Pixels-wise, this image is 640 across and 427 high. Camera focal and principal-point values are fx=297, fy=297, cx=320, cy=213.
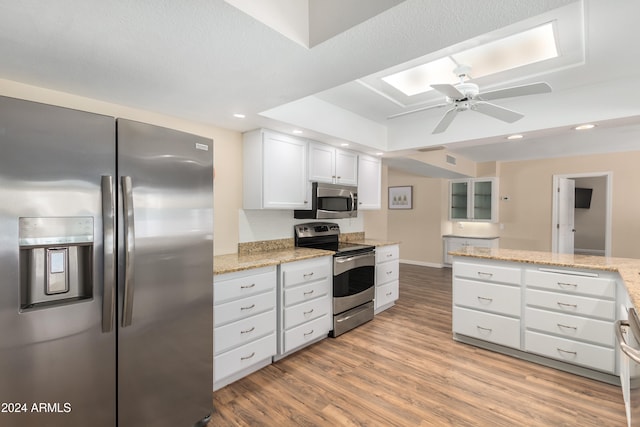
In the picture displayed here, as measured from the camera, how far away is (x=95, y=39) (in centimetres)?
139

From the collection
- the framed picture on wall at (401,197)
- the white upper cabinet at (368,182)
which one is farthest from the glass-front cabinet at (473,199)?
the white upper cabinet at (368,182)

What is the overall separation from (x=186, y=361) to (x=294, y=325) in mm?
1114

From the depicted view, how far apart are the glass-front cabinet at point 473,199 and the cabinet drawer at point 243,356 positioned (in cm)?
586

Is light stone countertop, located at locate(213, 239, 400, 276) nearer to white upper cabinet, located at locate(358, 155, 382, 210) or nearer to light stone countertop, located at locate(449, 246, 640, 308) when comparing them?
white upper cabinet, located at locate(358, 155, 382, 210)

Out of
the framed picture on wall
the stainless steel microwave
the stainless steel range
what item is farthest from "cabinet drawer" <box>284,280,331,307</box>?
the framed picture on wall

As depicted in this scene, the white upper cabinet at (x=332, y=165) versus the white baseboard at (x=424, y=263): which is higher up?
the white upper cabinet at (x=332, y=165)

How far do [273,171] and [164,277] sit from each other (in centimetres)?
159

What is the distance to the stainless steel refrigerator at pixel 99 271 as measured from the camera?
124 cm

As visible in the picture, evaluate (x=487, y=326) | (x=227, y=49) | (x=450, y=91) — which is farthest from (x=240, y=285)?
(x=487, y=326)

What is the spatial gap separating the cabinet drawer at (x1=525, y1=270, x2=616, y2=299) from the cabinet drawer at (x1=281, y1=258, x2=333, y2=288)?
1.84m

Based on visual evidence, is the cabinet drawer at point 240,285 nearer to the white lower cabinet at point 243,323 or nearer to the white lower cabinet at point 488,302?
the white lower cabinet at point 243,323

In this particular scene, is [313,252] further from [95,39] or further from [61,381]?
[95,39]

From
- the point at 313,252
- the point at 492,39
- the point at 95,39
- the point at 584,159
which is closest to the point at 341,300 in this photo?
the point at 313,252

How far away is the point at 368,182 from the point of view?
425 cm
